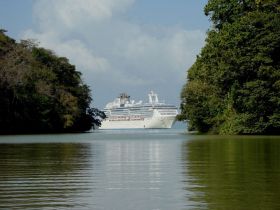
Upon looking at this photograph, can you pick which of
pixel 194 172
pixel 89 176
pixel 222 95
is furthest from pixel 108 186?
pixel 222 95

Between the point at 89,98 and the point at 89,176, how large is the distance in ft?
242

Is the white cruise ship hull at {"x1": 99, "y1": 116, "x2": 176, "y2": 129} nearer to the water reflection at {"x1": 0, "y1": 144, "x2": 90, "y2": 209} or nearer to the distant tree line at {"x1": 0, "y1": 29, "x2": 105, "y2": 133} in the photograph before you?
the distant tree line at {"x1": 0, "y1": 29, "x2": 105, "y2": 133}

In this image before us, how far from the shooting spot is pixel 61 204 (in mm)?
9312

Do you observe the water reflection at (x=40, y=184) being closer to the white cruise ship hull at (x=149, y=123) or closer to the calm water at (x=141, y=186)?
the calm water at (x=141, y=186)

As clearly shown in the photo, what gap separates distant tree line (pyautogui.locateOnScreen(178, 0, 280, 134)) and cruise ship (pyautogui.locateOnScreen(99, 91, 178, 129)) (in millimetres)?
86449

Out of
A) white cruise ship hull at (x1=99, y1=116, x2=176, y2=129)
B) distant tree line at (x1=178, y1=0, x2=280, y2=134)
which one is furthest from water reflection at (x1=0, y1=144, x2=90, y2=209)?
white cruise ship hull at (x1=99, y1=116, x2=176, y2=129)

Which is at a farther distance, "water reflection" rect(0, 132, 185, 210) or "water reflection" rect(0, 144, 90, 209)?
"water reflection" rect(0, 144, 90, 209)

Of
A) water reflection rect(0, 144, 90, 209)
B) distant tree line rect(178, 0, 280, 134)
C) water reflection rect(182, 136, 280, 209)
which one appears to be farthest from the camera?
distant tree line rect(178, 0, 280, 134)

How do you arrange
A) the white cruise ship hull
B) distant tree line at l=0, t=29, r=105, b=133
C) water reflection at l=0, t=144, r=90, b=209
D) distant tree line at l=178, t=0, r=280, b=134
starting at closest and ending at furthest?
water reflection at l=0, t=144, r=90, b=209, distant tree line at l=178, t=0, r=280, b=134, distant tree line at l=0, t=29, r=105, b=133, the white cruise ship hull

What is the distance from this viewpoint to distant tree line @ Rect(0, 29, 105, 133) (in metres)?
66.1

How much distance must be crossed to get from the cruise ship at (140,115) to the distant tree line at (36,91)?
58303mm

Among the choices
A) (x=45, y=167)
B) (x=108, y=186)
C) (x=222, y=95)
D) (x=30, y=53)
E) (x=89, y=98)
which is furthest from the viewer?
(x=89, y=98)

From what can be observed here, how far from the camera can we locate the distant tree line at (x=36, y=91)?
66.1m

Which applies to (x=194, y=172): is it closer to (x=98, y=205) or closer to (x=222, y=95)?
(x=98, y=205)
